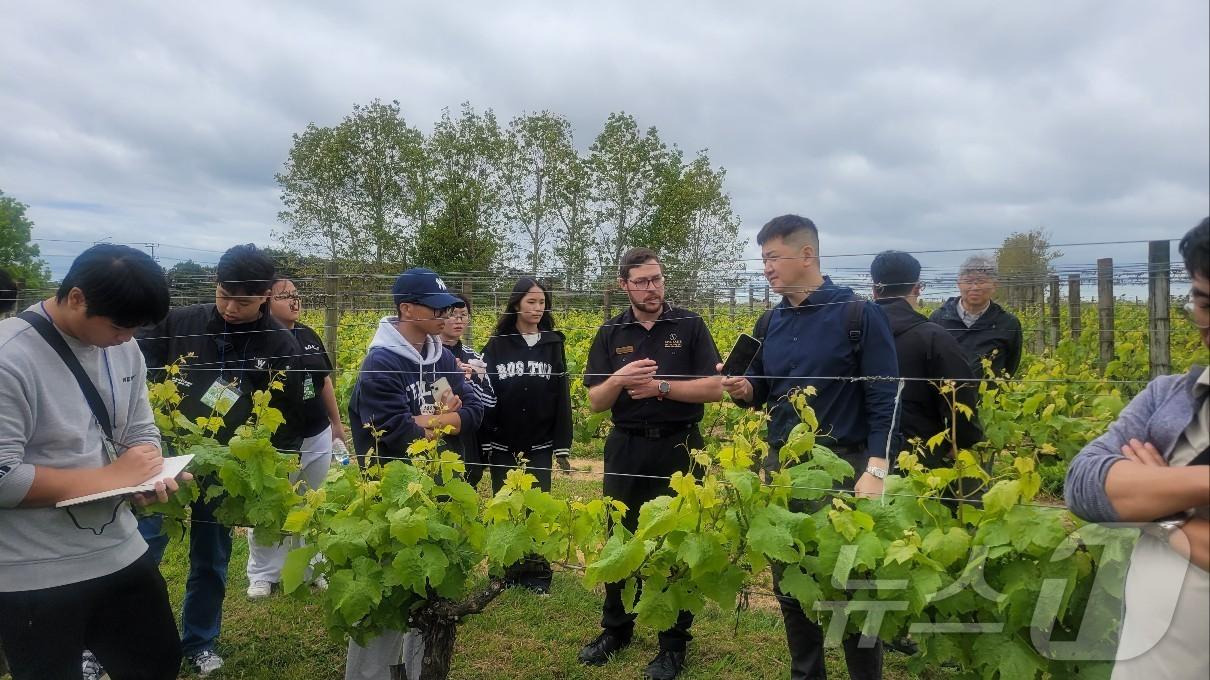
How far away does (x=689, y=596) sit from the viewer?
7.38ft

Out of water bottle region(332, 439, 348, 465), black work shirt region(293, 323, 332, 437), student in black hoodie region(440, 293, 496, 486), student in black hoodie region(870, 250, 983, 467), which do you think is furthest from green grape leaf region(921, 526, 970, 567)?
water bottle region(332, 439, 348, 465)

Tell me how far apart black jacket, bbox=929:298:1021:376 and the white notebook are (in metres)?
4.05

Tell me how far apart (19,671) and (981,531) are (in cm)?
266

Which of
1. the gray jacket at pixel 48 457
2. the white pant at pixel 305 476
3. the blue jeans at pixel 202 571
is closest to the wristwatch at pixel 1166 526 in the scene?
the gray jacket at pixel 48 457

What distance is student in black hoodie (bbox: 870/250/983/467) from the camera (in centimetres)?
307

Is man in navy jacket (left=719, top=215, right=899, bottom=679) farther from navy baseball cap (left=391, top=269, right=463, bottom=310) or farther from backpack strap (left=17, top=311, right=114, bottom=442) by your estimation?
backpack strap (left=17, top=311, right=114, bottom=442)

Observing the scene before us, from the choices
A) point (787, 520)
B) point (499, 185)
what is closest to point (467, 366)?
point (787, 520)

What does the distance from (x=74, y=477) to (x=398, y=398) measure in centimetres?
125

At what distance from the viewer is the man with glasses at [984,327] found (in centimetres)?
428

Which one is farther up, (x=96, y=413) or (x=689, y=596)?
(x=96, y=413)

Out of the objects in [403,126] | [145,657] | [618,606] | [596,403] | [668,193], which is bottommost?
[618,606]

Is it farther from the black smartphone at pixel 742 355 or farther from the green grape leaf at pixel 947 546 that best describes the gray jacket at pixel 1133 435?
the black smartphone at pixel 742 355

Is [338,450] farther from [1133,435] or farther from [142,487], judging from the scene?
[1133,435]

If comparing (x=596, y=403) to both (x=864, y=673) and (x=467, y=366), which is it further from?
(x=864, y=673)
